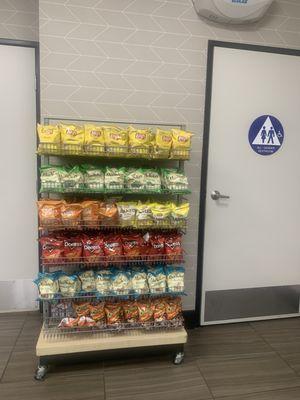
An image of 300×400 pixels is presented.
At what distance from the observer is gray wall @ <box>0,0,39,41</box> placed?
86.0 inches

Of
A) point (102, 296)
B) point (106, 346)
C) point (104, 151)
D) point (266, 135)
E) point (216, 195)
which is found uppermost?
point (266, 135)

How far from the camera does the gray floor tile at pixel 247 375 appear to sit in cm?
179

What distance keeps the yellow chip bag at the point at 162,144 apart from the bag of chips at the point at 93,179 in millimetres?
348

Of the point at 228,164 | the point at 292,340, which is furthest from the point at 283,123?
the point at 292,340

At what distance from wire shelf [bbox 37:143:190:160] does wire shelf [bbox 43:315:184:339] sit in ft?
3.31

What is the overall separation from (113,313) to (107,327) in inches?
3.7

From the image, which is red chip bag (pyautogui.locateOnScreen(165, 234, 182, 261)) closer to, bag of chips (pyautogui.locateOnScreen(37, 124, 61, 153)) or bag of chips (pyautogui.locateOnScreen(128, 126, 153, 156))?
bag of chips (pyautogui.locateOnScreen(128, 126, 153, 156))

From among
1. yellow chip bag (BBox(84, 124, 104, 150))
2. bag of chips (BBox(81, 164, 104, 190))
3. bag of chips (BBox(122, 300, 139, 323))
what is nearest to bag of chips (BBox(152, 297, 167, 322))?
bag of chips (BBox(122, 300, 139, 323))

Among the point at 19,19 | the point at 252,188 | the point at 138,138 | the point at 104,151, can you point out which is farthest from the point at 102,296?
the point at 19,19

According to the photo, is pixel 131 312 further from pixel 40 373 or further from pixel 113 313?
pixel 40 373

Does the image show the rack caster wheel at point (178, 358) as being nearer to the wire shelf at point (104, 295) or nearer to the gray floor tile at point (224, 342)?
the gray floor tile at point (224, 342)

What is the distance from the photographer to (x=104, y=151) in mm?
1828

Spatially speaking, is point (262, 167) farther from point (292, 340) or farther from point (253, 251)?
point (292, 340)

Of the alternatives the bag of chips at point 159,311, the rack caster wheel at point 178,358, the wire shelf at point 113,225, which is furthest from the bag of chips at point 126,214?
the rack caster wheel at point 178,358
